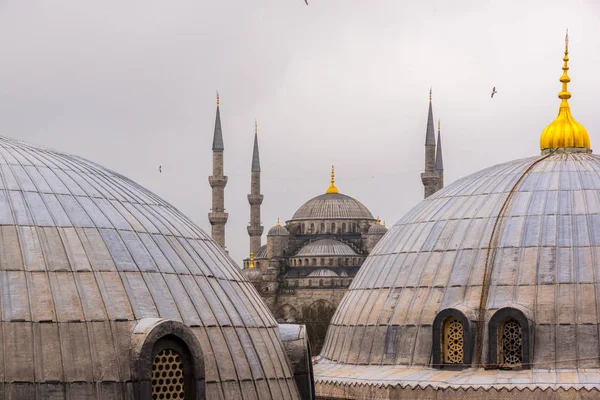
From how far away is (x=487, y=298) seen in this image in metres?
29.3

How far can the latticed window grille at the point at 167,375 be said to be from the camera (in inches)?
727

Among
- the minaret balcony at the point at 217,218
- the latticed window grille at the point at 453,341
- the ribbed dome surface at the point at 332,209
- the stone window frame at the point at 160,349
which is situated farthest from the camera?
the ribbed dome surface at the point at 332,209

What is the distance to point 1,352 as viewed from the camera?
17562 mm

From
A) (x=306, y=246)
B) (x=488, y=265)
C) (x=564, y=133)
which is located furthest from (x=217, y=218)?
(x=488, y=265)

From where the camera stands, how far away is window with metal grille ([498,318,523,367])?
2861cm

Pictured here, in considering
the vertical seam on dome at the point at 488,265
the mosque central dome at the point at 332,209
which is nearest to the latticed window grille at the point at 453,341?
the vertical seam on dome at the point at 488,265

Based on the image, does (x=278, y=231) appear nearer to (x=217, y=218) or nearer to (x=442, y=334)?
(x=217, y=218)

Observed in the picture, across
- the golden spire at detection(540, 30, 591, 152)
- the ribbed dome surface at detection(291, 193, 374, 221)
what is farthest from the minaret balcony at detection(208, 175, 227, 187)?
the golden spire at detection(540, 30, 591, 152)

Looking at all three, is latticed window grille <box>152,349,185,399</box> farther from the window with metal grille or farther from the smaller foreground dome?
the smaller foreground dome

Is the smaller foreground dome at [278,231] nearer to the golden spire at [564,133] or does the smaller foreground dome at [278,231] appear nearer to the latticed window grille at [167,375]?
the golden spire at [564,133]

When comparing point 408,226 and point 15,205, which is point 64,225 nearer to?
point 15,205

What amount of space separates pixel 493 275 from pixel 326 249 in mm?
117508

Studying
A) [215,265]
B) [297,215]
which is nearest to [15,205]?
[215,265]

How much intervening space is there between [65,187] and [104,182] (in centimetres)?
119
